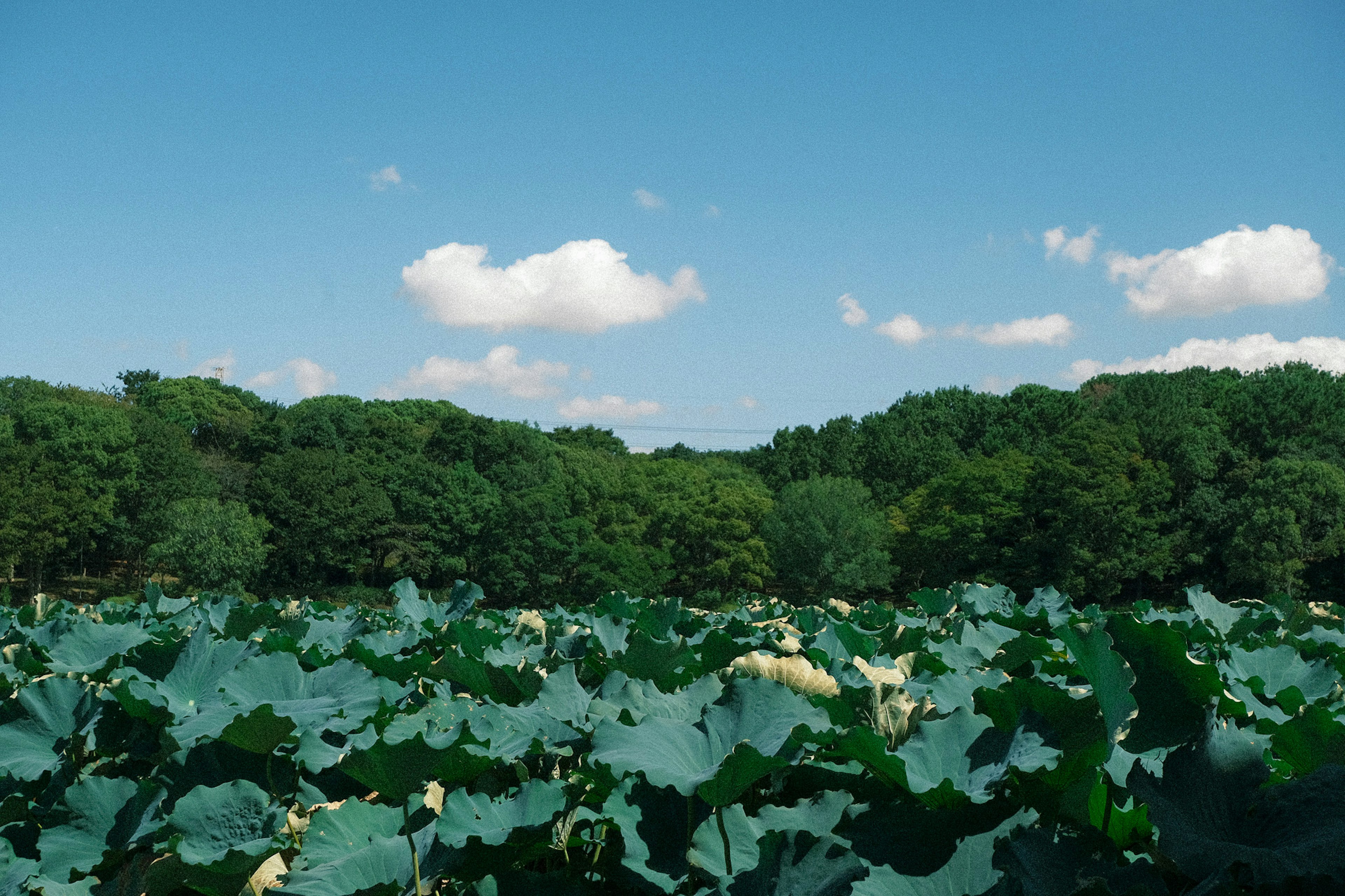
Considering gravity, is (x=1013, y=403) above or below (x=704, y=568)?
above

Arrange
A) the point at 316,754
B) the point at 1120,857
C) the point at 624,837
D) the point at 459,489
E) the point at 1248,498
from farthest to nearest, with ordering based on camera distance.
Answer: the point at 459,489
the point at 1248,498
the point at 316,754
the point at 624,837
the point at 1120,857

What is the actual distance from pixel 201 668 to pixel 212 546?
50790mm

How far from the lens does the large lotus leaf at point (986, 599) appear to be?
498 cm

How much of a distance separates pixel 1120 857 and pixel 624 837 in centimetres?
73

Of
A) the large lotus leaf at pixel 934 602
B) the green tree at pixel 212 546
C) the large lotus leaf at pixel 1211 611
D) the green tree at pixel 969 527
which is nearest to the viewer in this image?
the large lotus leaf at pixel 1211 611

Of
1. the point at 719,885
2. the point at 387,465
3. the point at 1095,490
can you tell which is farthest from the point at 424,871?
the point at 387,465

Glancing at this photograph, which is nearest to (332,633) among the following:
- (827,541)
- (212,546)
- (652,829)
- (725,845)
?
(652,829)

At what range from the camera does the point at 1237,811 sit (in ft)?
4.28

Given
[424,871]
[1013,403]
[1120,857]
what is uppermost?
[1013,403]

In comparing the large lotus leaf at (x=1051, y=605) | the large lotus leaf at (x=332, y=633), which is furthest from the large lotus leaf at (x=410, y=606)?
the large lotus leaf at (x=1051, y=605)

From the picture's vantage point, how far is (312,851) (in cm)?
162

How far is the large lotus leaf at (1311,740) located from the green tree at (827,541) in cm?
4903

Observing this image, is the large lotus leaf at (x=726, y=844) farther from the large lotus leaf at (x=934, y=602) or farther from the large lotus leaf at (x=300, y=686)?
the large lotus leaf at (x=934, y=602)

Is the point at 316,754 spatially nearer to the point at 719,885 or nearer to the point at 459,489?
the point at 719,885
